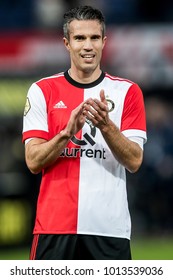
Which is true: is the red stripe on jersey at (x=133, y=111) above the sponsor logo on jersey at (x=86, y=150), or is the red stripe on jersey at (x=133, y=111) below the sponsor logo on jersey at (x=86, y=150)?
above

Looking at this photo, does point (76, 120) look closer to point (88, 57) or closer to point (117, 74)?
point (88, 57)

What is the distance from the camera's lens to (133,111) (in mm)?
5520

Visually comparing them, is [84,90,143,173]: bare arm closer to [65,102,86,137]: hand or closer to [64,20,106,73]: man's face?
[65,102,86,137]: hand

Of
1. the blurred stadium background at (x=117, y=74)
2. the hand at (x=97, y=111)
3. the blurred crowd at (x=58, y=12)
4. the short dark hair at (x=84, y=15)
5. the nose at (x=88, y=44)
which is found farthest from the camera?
the blurred crowd at (x=58, y=12)

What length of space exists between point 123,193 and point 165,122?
1070 centimetres

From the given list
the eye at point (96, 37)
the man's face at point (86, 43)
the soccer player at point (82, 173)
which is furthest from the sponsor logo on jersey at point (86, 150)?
the eye at point (96, 37)

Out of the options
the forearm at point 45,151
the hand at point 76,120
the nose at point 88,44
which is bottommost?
the forearm at point 45,151

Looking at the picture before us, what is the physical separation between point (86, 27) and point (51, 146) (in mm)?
717

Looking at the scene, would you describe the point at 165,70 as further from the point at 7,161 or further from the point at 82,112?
the point at 82,112

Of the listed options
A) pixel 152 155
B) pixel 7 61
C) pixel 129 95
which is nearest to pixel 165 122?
pixel 152 155

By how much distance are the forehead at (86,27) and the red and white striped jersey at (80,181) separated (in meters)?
0.39

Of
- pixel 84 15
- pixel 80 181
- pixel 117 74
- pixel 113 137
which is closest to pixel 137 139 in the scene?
pixel 113 137

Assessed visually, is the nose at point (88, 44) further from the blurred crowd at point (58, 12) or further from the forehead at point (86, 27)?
the blurred crowd at point (58, 12)

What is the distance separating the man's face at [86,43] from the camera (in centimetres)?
535
